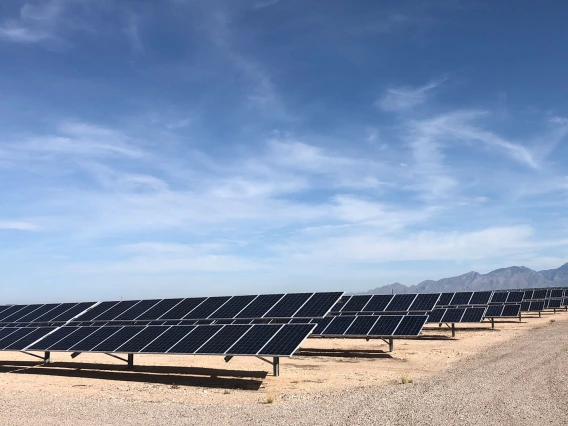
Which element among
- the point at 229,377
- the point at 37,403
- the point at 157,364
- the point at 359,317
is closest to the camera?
the point at 37,403

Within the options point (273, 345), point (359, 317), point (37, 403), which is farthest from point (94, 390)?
point (359, 317)

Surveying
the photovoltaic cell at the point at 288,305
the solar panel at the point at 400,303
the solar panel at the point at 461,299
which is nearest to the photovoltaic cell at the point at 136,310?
the photovoltaic cell at the point at 288,305

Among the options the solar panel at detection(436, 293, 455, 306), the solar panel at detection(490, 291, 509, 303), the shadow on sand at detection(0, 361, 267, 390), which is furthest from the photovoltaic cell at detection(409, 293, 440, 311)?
the shadow on sand at detection(0, 361, 267, 390)

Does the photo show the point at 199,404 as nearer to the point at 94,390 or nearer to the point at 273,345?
the point at 273,345

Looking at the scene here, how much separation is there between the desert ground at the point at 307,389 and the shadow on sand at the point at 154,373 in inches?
2.3

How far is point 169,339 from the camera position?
23094 mm

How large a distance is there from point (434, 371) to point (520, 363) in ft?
15.4

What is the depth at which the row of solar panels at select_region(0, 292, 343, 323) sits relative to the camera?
28766mm

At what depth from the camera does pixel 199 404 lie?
57.5 ft

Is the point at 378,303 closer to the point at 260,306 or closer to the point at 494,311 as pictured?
the point at 260,306

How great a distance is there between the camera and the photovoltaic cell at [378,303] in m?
39.4

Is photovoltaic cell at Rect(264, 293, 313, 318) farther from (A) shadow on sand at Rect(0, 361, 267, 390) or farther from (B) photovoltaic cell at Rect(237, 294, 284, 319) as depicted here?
(A) shadow on sand at Rect(0, 361, 267, 390)

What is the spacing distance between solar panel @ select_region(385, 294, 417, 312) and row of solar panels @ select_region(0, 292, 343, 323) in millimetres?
11819

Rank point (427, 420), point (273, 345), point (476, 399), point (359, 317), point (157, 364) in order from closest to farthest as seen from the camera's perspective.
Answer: point (427, 420) < point (476, 399) < point (273, 345) < point (157, 364) < point (359, 317)
